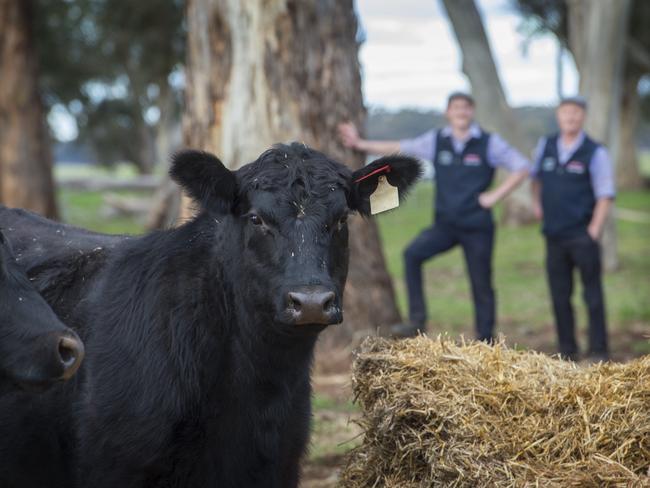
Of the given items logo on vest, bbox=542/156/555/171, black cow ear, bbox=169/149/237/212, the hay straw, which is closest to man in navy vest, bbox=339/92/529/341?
logo on vest, bbox=542/156/555/171

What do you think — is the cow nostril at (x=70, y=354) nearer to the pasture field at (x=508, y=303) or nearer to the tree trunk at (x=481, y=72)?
the pasture field at (x=508, y=303)

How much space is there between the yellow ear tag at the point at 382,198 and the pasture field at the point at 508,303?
1091 millimetres

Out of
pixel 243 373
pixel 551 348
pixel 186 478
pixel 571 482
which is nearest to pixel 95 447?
pixel 186 478

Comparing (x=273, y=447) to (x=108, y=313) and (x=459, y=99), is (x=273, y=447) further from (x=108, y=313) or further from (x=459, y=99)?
(x=459, y=99)

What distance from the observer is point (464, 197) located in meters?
9.61

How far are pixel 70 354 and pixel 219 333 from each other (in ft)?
2.75

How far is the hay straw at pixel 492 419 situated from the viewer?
4633mm

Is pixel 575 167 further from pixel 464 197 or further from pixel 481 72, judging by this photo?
pixel 481 72

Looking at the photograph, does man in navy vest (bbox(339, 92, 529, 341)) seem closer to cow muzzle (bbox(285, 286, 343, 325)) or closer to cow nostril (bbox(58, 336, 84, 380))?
cow muzzle (bbox(285, 286, 343, 325))

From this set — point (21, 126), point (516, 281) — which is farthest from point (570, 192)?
point (21, 126)

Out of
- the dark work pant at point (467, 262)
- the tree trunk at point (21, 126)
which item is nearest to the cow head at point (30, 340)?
the dark work pant at point (467, 262)

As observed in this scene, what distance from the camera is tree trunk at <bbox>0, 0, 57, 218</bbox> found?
61.1 feet

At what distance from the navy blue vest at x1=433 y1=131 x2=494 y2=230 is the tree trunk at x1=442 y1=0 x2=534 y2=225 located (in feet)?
39.3

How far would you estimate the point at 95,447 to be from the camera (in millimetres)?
4789
